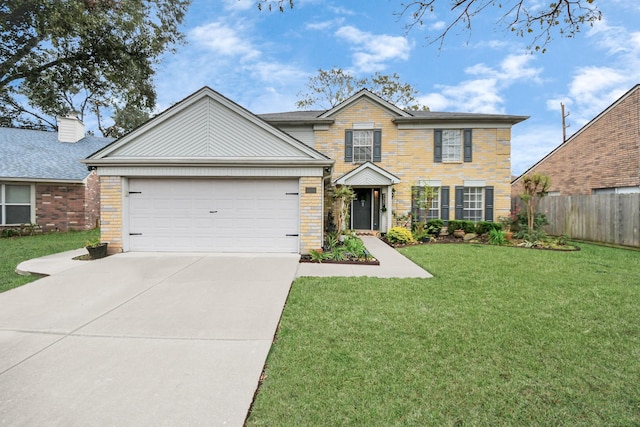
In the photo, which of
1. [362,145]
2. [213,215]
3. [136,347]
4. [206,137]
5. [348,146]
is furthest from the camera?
[362,145]

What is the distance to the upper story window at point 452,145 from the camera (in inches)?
522

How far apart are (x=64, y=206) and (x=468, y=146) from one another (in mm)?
19761

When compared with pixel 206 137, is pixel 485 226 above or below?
below

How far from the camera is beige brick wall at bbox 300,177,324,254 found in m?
7.89

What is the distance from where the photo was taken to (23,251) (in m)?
9.02

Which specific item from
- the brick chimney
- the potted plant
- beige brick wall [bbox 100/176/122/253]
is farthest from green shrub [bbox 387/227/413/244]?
the brick chimney

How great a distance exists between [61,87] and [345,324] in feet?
72.2

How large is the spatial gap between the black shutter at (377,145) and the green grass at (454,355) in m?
8.92

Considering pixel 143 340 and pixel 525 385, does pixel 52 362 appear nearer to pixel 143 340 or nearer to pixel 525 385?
pixel 143 340

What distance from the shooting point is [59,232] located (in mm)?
13766

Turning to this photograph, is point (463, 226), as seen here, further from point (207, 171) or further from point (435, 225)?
point (207, 171)

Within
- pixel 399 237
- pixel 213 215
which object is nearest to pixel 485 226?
pixel 399 237


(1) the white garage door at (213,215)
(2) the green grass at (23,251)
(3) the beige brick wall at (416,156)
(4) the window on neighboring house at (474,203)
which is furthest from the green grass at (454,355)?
(3) the beige brick wall at (416,156)

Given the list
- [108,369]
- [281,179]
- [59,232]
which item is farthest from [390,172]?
[59,232]
